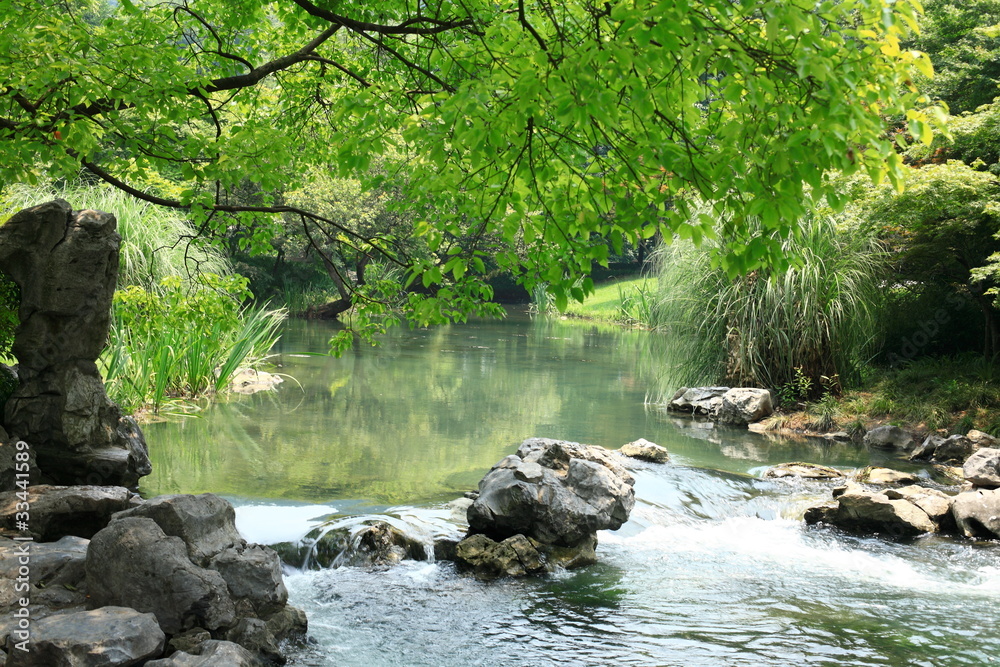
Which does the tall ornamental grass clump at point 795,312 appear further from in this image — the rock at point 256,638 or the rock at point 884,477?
the rock at point 256,638

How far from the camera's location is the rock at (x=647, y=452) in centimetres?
981

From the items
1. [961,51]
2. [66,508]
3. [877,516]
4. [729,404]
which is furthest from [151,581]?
[961,51]

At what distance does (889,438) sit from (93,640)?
33.8 feet

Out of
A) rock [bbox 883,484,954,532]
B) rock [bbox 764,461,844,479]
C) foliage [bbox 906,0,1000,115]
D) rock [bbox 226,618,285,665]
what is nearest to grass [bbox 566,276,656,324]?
foliage [bbox 906,0,1000,115]

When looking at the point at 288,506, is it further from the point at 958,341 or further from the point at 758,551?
the point at 958,341

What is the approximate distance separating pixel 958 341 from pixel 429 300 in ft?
39.1

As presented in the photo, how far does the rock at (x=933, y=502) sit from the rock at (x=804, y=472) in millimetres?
1140

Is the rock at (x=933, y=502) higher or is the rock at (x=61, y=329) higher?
the rock at (x=61, y=329)

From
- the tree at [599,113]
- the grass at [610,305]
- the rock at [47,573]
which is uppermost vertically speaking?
the tree at [599,113]

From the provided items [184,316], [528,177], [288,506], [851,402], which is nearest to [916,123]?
[528,177]

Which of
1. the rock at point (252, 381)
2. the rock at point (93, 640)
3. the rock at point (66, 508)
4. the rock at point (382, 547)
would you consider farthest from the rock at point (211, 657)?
the rock at point (252, 381)

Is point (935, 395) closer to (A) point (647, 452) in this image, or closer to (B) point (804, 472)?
(B) point (804, 472)

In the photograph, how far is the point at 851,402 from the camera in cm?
1233

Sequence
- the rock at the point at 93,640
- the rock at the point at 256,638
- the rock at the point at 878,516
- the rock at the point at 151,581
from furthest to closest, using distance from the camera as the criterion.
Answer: the rock at the point at 878,516 → the rock at the point at 256,638 → the rock at the point at 151,581 → the rock at the point at 93,640
